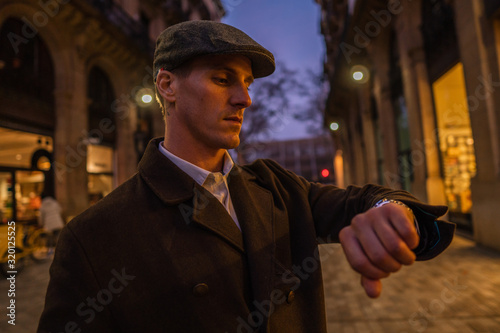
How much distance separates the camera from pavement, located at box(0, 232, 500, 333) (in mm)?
3635

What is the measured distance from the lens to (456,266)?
5.89 metres

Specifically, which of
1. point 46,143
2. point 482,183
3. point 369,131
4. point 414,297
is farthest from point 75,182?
point 369,131

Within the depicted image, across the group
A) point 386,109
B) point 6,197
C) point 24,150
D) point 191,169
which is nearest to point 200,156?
point 191,169

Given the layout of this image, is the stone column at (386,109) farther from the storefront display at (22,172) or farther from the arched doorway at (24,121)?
the storefront display at (22,172)

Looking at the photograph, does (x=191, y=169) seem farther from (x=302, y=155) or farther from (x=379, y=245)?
(x=302, y=155)

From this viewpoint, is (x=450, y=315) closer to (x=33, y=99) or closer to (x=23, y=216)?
(x=23, y=216)

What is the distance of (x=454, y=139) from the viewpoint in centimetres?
982

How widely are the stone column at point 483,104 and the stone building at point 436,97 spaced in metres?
0.02

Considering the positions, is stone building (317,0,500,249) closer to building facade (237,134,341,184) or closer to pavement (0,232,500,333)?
pavement (0,232,500,333)

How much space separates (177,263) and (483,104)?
315 inches

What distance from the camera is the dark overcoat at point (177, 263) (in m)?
1.18

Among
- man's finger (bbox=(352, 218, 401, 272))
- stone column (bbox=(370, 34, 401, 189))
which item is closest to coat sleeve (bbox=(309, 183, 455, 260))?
man's finger (bbox=(352, 218, 401, 272))

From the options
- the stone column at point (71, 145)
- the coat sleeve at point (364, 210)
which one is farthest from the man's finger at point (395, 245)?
the stone column at point (71, 145)

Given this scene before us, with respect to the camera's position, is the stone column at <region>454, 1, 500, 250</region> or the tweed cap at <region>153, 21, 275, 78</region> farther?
the stone column at <region>454, 1, 500, 250</region>
